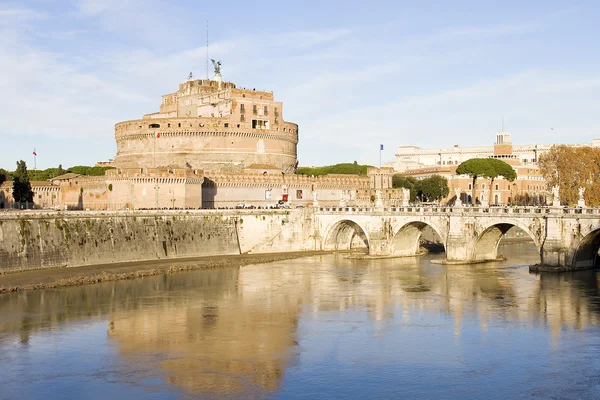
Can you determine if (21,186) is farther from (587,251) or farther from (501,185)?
(501,185)

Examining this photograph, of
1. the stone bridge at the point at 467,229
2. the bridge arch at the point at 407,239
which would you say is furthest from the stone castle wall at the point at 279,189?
the bridge arch at the point at 407,239

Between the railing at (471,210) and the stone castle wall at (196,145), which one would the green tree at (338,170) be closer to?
the stone castle wall at (196,145)

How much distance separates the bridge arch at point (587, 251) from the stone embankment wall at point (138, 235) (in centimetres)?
2784

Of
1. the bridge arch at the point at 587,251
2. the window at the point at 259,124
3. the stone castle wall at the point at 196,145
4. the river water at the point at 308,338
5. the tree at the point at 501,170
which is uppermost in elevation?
the window at the point at 259,124

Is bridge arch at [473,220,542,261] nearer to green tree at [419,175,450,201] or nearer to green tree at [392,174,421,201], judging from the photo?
green tree at [392,174,421,201]

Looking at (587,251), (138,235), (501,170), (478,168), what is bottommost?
(587,251)

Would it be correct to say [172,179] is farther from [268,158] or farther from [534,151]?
[534,151]

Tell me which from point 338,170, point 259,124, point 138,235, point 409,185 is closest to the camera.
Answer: point 138,235

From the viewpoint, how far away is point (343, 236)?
7588 centimetres

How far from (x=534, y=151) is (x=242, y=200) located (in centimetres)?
8924

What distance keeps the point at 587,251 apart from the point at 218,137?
50.9m

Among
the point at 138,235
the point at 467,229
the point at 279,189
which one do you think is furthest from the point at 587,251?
the point at 279,189

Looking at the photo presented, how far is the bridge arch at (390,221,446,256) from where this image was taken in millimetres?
67438

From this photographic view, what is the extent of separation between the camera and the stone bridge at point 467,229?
52.9m
